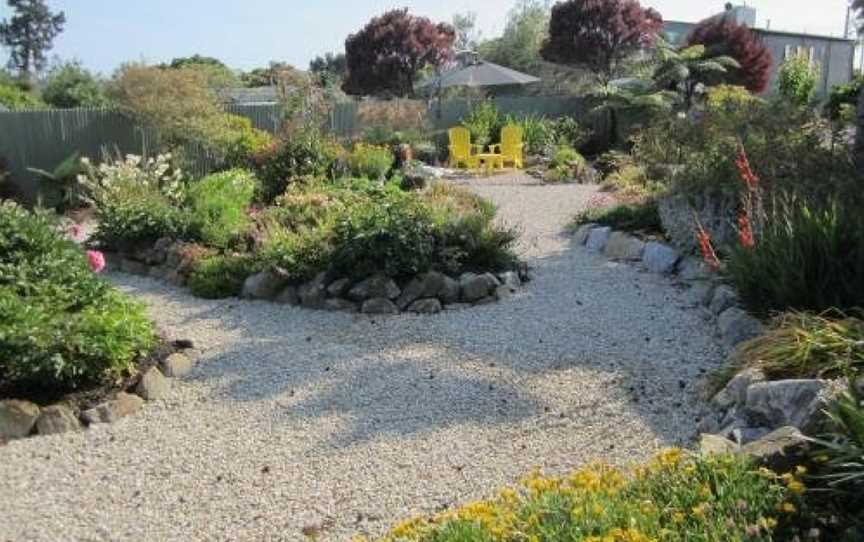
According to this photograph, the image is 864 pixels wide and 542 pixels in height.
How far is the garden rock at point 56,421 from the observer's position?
15.4 ft

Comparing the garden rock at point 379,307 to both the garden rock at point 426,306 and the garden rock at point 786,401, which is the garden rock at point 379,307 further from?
the garden rock at point 786,401

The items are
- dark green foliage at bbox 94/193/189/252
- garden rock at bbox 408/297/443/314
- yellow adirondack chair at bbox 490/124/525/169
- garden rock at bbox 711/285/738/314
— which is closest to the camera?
garden rock at bbox 711/285/738/314

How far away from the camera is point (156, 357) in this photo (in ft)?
18.3

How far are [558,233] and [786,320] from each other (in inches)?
195

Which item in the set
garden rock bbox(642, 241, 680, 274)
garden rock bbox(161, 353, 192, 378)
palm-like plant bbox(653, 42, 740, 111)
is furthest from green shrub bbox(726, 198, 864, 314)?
palm-like plant bbox(653, 42, 740, 111)

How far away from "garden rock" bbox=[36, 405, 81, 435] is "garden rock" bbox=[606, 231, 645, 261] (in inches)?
204

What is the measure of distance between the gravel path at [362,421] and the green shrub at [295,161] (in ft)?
16.8

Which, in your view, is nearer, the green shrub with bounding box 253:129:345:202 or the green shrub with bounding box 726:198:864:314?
the green shrub with bounding box 726:198:864:314

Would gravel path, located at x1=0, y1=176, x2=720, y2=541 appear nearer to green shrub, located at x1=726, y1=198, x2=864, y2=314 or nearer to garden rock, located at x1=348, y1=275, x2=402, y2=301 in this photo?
garden rock, located at x1=348, y1=275, x2=402, y2=301

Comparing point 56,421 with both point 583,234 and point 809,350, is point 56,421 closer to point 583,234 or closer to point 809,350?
point 809,350

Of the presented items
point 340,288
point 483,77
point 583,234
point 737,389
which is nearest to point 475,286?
point 340,288

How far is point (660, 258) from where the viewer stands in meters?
7.53

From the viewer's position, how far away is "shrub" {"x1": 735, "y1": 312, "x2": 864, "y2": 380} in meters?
3.90

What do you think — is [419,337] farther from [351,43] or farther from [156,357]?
[351,43]
